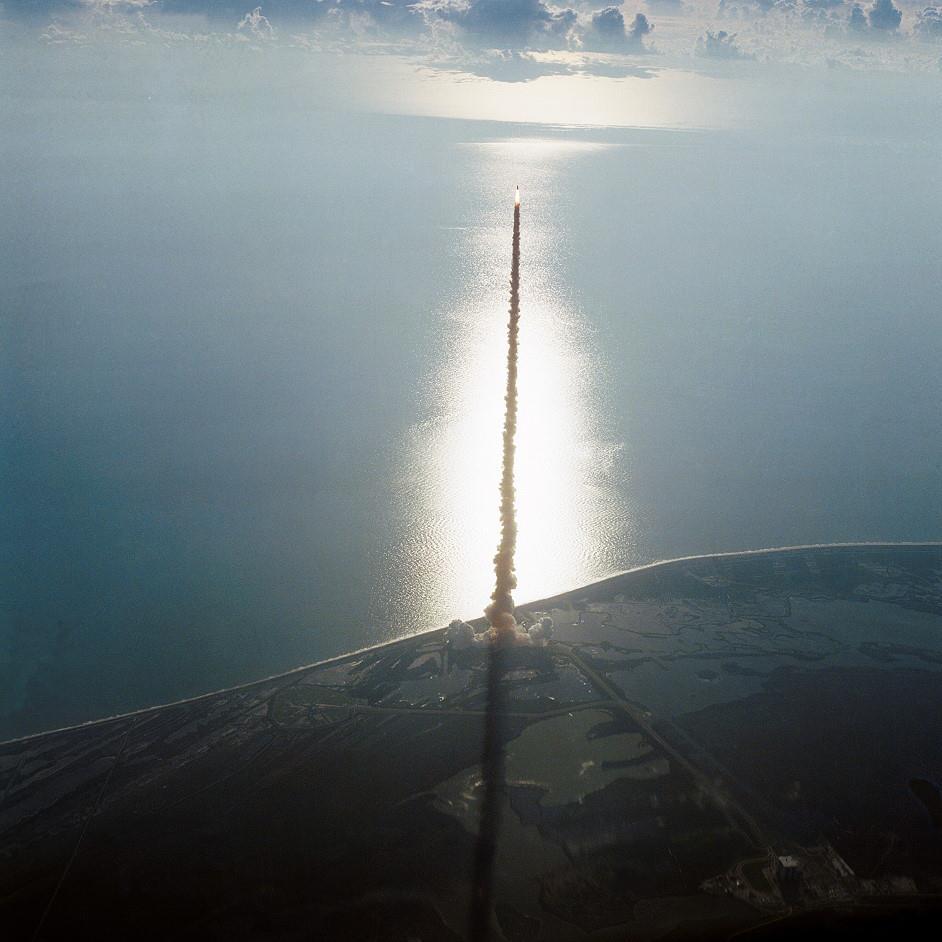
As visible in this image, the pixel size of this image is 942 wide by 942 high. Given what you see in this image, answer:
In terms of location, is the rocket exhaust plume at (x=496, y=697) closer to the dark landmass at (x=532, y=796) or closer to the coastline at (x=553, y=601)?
the dark landmass at (x=532, y=796)

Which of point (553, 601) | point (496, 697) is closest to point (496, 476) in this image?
point (553, 601)

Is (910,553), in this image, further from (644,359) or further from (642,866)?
(644,359)

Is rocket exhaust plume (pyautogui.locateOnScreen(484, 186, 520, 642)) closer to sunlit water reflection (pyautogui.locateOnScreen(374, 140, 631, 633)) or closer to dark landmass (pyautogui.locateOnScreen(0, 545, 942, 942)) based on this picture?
dark landmass (pyautogui.locateOnScreen(0, 545, 942, 942))

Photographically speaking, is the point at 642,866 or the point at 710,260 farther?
the point at 710,260

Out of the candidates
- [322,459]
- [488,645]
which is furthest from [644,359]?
[488,645]

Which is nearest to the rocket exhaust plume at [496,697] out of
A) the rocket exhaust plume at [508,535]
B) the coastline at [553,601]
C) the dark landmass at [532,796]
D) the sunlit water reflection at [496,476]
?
the rocket exhaust plume at [508,535]

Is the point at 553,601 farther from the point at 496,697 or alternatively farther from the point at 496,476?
the point at 496,476
